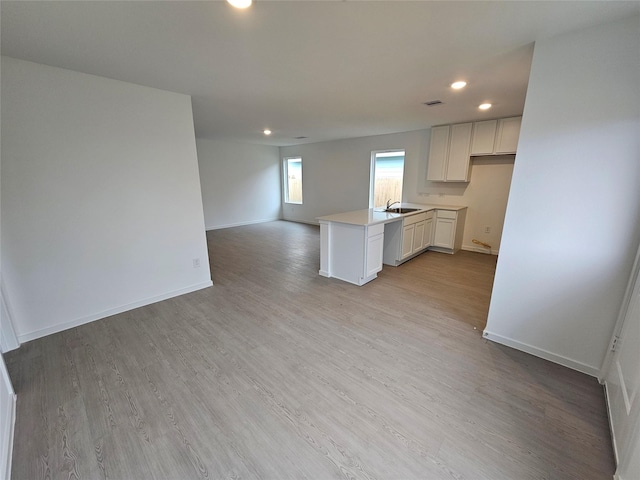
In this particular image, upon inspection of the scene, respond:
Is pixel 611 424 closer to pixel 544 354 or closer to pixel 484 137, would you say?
pixel 544 354

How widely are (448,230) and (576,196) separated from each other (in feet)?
10.2

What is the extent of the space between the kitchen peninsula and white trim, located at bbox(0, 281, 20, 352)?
10.4ft

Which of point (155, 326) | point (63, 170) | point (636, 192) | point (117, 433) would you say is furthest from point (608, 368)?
point (63, 170)

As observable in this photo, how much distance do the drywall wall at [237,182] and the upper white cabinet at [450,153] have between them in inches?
195

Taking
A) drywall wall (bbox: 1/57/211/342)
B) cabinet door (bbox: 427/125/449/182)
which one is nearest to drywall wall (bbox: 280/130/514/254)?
cabinet door (bbox: 427/125/449/182)

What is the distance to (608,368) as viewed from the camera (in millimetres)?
1837

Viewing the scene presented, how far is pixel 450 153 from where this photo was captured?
189 inches

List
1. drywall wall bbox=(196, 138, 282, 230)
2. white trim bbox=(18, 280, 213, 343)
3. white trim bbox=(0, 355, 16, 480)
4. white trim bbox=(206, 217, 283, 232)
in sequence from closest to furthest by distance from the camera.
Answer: white trim bbox=(0, 355, 16, 480)
white trim bbox=(18, 280, 213, 343)
drywall wall bbox=(196, 138, 282, 230)
white trim bbox=(206, 217, 283, 232)

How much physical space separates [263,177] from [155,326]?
6161mm

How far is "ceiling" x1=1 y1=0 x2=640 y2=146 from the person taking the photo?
1517 millimetres

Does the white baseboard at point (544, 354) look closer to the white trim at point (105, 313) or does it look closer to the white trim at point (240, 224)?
the white trim at point (105, 313)

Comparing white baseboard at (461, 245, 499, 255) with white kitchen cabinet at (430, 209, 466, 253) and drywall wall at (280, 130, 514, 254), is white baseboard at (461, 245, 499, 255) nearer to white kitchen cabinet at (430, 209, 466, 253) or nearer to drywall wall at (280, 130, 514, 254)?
drywall wall at (280, 130, 514, 254)

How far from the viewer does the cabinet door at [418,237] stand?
15.0ft

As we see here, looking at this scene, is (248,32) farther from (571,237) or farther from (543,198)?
(571,237)
